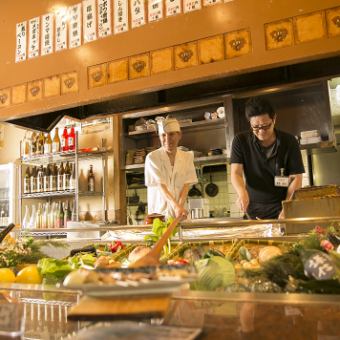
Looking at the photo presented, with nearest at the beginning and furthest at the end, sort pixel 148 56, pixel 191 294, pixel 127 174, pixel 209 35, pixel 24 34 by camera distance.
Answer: pixel 191 294
pixel 209 35
pixel 148 56
pixel 24 34
pixel 127 174

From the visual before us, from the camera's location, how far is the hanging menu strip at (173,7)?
162cm

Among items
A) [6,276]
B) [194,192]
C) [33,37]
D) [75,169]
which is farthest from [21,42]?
[75,169]

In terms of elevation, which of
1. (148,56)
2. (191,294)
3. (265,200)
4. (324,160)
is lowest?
(191,294)

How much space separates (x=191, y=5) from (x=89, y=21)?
20.6 inches

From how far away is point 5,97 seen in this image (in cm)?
199

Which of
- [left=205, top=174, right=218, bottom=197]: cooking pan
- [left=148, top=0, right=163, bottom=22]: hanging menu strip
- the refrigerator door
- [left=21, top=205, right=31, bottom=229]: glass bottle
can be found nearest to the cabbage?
[left=148, top=0, right=163, bottom=22]: hanging menu strip

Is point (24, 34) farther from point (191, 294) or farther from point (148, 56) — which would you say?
point (191, 294)

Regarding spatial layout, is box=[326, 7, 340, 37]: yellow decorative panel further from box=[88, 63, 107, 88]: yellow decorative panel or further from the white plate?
the white plate

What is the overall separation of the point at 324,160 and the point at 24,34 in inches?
116

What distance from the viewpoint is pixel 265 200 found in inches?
107

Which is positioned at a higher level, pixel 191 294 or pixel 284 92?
pixel 284 92

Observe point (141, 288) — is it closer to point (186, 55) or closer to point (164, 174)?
point (186, 55)

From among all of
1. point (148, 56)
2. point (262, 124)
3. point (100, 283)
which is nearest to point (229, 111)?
point (262, 124)

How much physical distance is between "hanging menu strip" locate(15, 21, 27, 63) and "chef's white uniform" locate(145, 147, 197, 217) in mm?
1512
